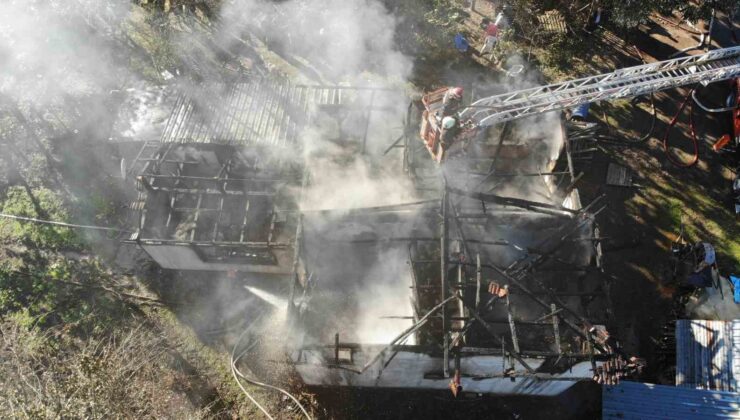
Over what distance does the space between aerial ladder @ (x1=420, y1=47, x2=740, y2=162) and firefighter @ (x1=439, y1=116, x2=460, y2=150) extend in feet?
0.88

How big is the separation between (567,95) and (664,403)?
28.9 ft

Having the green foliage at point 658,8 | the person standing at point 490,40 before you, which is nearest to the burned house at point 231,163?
the person standing at point 490,40

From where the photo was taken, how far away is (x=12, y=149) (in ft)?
59.3

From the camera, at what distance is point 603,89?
12484mm

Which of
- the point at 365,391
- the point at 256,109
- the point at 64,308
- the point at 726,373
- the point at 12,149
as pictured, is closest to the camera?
the point at 726,373

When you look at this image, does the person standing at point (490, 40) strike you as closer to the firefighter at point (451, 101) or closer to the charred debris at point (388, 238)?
the charred debris at point (388, 238)

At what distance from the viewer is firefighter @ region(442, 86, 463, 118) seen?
11.3 meters

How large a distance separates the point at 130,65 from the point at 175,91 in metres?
5.79

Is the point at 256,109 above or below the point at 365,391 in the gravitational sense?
above

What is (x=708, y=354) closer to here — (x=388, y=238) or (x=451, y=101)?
(x=388, y=238)

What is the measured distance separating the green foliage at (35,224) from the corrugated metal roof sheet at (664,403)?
1865 centimetres

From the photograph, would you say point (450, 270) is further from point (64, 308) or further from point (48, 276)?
point (48, 276)

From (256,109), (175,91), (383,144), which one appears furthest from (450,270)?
(175,91)

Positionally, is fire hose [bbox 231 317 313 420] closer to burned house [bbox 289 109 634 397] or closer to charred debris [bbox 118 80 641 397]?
burned house [bbox 289 109 634 397]
